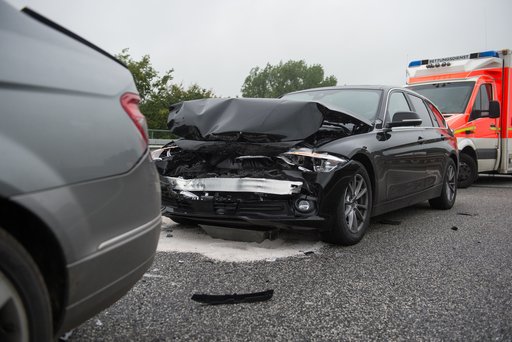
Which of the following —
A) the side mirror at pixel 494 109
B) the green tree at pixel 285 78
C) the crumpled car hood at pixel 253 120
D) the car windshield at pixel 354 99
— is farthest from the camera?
the green tree at pixel 285 78

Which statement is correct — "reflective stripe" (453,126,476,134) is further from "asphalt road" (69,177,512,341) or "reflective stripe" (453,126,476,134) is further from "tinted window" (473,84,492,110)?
"asphalt road" (69,177,512,341)

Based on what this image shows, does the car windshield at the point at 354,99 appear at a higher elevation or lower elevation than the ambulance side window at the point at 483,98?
higher

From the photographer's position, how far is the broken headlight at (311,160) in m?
3.99

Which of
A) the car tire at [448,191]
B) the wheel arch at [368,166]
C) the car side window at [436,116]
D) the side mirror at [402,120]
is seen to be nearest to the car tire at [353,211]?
the wheel arch at [368,166]

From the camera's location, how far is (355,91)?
554 centimetres

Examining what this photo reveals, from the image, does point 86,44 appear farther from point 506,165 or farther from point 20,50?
point 506,165

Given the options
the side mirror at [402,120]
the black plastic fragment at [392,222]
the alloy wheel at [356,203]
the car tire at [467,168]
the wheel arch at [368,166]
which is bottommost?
the car tire at [467,168]

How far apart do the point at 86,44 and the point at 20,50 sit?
394 millimetres

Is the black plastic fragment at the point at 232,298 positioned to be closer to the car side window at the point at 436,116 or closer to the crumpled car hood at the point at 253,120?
the crumpled car hood at the point at 253,120

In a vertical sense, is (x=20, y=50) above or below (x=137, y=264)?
above

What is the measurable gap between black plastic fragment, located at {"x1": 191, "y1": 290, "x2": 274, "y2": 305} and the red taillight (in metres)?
1.28

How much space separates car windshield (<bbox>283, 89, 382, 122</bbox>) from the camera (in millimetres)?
5184

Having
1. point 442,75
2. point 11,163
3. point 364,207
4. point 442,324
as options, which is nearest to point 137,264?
point 11,163

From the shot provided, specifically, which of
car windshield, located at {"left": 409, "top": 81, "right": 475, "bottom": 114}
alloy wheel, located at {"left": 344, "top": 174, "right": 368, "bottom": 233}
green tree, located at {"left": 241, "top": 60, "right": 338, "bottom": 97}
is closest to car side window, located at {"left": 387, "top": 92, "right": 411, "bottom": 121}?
alloy wheel, located at {"left": 344, "top": 174, "right": 368, "bottom": 233}
